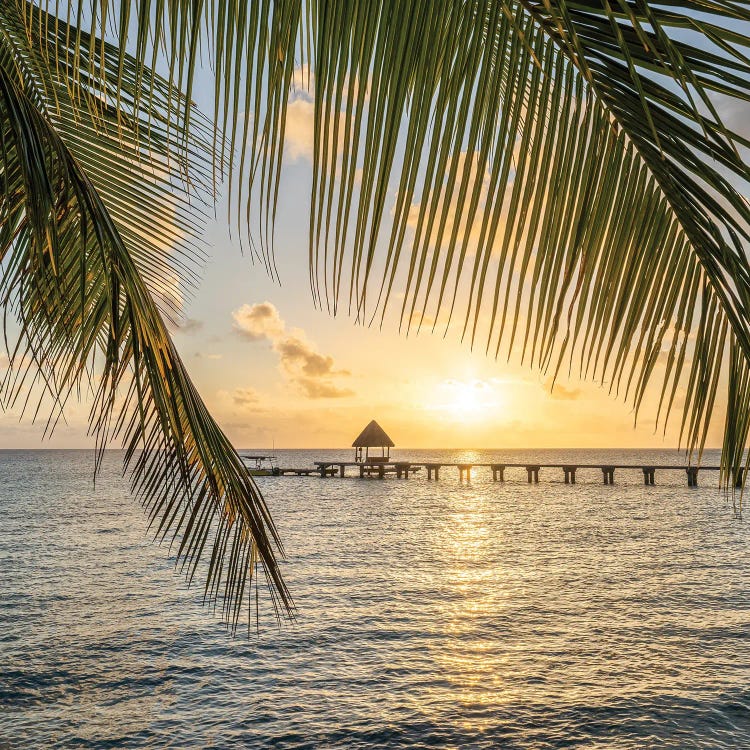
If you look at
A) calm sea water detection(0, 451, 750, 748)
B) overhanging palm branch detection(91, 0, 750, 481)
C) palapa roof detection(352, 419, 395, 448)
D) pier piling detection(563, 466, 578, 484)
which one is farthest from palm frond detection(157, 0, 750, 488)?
pier piling detection(563, 466, 578, 484)

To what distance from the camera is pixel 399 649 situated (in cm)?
1366

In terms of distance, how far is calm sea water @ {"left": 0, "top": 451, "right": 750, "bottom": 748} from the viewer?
10195 millimetres

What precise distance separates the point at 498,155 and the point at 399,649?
1412cm

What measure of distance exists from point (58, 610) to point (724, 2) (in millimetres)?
19453

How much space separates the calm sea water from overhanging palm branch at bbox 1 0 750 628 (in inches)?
397

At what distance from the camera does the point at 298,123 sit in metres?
0.92

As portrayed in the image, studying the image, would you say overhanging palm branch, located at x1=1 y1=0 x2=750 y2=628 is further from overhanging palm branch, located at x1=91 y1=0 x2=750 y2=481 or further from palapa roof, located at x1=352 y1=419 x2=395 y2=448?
palapa roof, located at x1=352 y1=419 x2=395 y2=448

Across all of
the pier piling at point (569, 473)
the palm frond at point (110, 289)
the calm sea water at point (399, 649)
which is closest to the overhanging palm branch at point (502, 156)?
the palm frond at point (110, 289)

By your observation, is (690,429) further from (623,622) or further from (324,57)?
(623,622)

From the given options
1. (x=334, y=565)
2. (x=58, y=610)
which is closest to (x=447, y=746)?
(x=58, y=610)

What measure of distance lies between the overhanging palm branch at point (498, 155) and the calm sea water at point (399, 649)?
1008cm

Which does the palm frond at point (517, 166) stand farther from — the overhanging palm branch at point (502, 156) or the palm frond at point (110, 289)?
the palm frond at point (110, 289)

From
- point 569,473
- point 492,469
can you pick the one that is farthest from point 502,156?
point 492,469

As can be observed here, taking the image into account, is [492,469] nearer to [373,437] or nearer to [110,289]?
[373,437]
